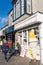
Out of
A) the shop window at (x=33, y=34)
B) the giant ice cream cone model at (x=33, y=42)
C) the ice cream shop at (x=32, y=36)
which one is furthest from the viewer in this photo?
the giant ice cream cone model at (x=33, y=42)

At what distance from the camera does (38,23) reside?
44.9ft

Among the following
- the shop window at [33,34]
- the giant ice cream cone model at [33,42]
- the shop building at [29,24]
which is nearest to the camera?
the shop building at [29,24]

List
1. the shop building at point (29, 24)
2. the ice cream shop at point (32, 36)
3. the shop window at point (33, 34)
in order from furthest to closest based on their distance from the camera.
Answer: the shop window at point (33, 34) → the shop building at point (29, 24) → the ice cream shop at point (32, 36)

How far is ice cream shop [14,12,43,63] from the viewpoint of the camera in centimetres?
1345

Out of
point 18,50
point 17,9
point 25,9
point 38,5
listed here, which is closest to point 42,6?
point 38,5

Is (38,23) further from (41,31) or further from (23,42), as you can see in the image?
(23,42)

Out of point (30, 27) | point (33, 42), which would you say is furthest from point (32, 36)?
point (30, 27)

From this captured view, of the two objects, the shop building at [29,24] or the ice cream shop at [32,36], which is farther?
the shop building at [29,24]

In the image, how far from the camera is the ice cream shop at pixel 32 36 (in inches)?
529

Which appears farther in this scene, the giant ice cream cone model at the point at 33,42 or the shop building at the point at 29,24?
the giant ice cream cone model at the point at 33,42

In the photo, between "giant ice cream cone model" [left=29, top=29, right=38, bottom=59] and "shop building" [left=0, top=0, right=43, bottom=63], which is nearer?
"shop building" [left=0, top=0, right=43, bottom=63]

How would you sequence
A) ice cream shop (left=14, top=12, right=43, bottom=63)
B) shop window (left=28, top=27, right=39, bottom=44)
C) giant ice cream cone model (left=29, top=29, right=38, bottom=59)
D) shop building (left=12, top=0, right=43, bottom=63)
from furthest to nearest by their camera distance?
giant ice cream cone model (left=29, top=29, right=38, bottom=59) → shop window (left=28, top=27, right=39, bottom=44) → shop building (left=12, top=0, right=43, bottom=63) → ice cream shop (left=14, top=12, right=43, bottom=63)

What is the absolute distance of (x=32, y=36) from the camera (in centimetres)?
1551

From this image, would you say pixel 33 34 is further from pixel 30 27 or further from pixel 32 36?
pixel 30 27
